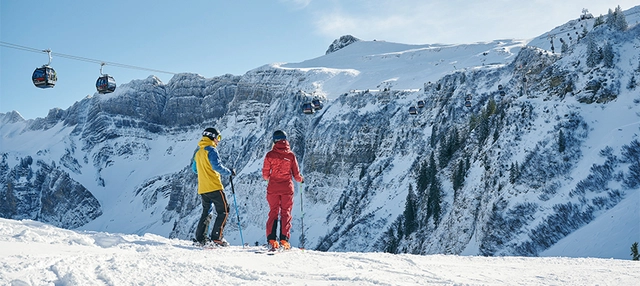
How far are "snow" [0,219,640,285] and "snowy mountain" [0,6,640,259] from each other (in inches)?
218

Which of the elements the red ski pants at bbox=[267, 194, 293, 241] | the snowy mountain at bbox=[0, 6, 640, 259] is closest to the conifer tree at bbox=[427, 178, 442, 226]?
the snowy mountain at bbox=[0, 6, 640, 259]

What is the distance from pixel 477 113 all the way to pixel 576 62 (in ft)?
47.6

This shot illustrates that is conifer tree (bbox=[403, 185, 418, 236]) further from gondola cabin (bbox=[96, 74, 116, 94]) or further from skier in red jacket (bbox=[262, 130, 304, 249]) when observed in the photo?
skier in red jacket (bbox=[262, 130, 304, 249])

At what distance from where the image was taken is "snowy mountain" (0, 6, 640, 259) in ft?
83.0

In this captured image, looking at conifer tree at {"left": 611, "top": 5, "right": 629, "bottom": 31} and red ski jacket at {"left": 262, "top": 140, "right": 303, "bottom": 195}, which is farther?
conifer tree at {"left": 611, "top": 5, "right": 629, "bottom": 31}

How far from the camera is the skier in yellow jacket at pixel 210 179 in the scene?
1002 cm

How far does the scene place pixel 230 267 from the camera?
6.84 m

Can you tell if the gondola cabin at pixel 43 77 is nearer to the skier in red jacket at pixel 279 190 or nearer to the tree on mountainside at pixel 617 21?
the skier in red jacket at pixel 279 190

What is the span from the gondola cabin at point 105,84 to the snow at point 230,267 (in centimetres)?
2152

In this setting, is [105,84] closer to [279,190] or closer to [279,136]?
[279,136]

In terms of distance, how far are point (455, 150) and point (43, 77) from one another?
32.9 meters

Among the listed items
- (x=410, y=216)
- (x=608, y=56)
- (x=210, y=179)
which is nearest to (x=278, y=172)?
(x=210, y=179)

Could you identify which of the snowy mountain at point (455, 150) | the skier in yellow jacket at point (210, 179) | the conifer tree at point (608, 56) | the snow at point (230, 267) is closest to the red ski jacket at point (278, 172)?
the skier in yellow jacket at point (210, 179)

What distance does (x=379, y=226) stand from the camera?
44.8 metres
